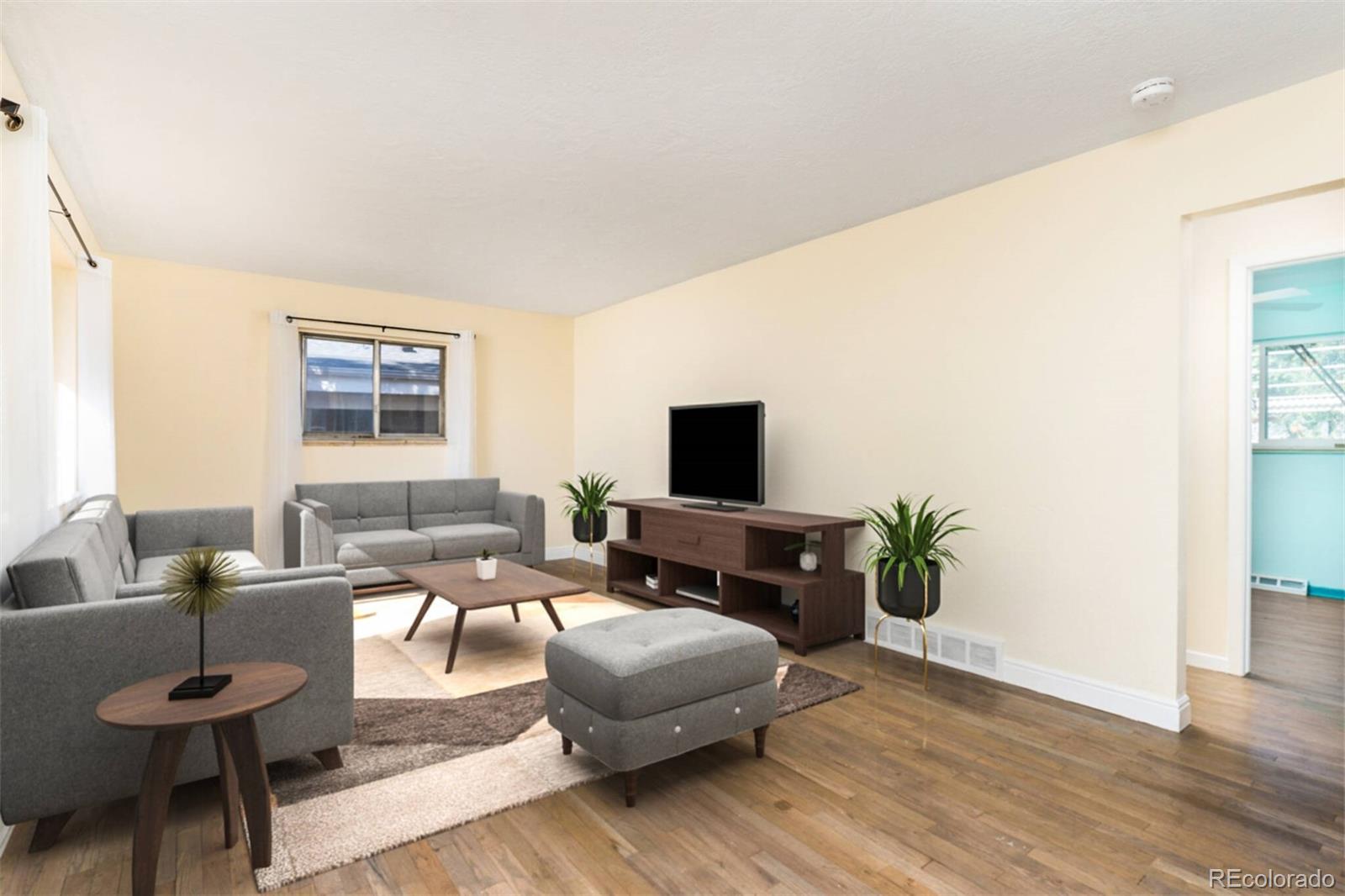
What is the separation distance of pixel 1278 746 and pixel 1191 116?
8.64ft

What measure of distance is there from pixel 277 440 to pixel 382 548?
1.38 metres

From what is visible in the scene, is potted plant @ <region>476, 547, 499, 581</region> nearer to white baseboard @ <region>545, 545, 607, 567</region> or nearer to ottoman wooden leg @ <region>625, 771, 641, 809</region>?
ottoman wooden leg @ <region>625, 771, 641, 809</region>

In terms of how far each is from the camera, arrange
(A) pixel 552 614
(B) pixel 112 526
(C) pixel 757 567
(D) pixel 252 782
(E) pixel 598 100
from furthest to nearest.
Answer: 1. (C) pixel 757 567
2. (A) pixel 552 614
3. (B) pixel 112 526
4. (E) pixel 598 100
5. (D) pixel 252 782

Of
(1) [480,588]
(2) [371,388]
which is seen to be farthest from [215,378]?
(1) [480,588]

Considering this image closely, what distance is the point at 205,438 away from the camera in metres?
5.33

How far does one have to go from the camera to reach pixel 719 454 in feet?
15.8

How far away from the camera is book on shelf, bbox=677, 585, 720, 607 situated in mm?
4677

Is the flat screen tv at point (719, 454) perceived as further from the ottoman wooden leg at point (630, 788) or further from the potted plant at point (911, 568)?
the ottoman wooden leg at point (630, 788)

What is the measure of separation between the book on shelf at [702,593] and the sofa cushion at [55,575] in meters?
3.31

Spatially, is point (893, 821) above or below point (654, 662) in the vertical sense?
below

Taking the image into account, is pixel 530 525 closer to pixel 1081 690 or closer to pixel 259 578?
pixel 259 578

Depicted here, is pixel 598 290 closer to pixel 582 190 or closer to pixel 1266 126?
pixel 582 190

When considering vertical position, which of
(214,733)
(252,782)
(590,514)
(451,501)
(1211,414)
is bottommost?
(252,782)

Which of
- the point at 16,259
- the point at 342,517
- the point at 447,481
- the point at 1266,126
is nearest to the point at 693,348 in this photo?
the point at 447,481
